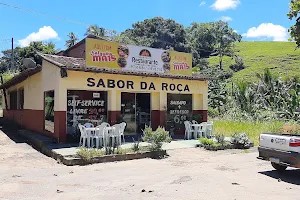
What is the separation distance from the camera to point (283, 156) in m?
7.99

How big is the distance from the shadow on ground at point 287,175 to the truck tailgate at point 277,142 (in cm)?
77

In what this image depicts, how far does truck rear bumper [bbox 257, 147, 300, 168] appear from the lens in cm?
767

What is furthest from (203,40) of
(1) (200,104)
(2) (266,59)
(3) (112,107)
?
(3) (112,107)

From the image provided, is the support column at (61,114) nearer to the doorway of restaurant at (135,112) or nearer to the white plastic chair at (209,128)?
the doorway of restaurant at (135,112)

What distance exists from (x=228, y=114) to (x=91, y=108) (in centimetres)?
1333

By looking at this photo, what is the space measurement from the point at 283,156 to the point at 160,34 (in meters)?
59.3

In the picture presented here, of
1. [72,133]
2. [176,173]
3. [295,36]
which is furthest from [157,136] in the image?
[295,36]

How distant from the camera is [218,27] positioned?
2773 inches

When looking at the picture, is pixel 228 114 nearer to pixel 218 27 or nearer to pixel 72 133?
pixel 72 133

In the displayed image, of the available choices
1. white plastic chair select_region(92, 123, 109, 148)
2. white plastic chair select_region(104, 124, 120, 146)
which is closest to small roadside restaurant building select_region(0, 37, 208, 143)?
white plastic chair select_region(92, 123, 109, 148)

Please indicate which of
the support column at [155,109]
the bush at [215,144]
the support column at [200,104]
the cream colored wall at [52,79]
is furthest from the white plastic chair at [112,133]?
the support column at [200,104]

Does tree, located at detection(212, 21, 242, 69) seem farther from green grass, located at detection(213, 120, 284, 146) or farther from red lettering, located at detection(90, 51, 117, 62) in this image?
red lettering, located at detection(90, 51, 117, 62)

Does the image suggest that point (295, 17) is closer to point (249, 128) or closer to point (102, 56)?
point (102, 56)

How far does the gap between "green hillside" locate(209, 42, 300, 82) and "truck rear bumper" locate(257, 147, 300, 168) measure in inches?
1774
